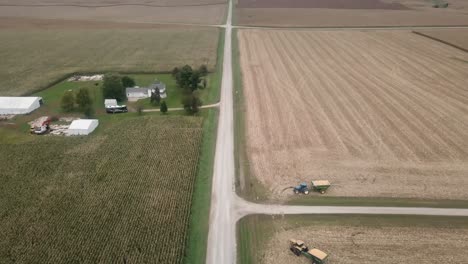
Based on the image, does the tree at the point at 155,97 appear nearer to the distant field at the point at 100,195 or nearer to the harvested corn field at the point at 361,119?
the distant field at the point at 100,195

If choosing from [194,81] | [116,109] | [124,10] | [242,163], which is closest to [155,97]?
[116,109]

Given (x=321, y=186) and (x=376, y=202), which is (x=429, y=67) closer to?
(x=376, y=202)

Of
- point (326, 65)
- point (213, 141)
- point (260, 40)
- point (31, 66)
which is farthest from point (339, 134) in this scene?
point (31, 66)

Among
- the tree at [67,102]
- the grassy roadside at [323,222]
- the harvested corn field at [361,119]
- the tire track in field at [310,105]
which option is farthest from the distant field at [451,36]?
the tree at [67,102]

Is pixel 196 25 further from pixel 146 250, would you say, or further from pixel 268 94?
pixel 146 250

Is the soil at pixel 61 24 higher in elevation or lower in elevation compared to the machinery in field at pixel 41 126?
higher
